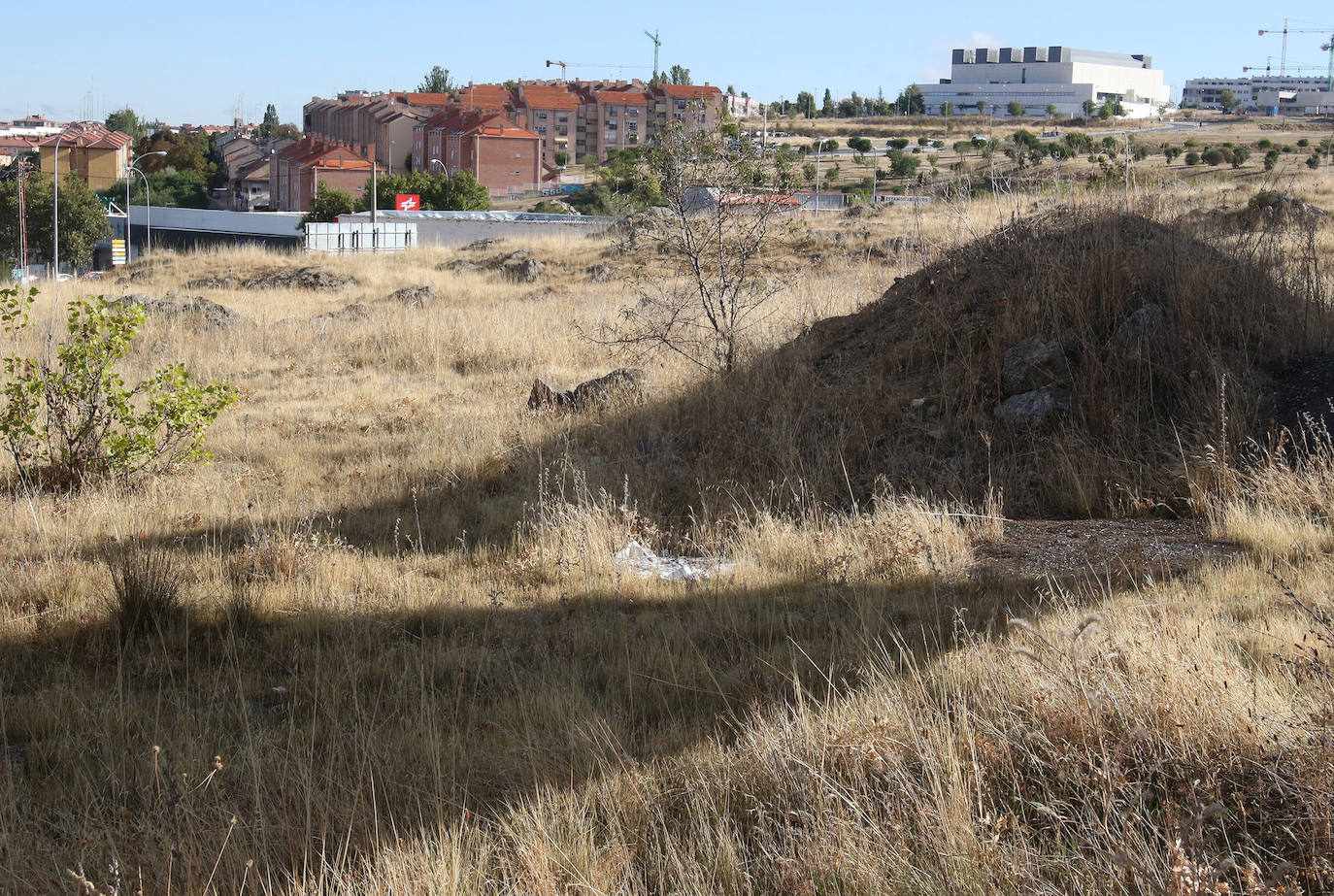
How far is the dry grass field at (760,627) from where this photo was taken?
8.79ft

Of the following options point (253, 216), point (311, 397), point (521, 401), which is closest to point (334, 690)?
point (521, 401)

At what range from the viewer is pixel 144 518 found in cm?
662

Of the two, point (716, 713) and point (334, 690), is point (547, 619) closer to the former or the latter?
point (334, 690)

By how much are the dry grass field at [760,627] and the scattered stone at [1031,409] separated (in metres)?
0.20

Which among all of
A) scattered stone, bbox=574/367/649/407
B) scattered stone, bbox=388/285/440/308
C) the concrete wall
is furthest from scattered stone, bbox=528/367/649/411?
the concrete wall

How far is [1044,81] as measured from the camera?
168375mm

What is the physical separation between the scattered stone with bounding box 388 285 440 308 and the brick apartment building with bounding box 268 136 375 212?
2269 inches

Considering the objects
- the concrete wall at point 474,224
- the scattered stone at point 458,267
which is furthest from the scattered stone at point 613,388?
the concrete wall at point 474,224

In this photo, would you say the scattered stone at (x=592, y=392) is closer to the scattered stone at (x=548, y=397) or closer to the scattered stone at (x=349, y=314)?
the scattered stone at (x=548, y=397)

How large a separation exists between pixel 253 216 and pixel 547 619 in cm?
5986

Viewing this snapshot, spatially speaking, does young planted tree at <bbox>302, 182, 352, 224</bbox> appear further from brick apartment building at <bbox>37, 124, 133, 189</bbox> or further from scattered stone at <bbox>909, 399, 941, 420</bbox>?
scattered stone at <bbox>909, 399, 941, 420</bbox>

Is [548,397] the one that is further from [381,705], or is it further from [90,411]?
[381,705]

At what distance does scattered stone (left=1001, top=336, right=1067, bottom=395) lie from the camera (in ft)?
25.2

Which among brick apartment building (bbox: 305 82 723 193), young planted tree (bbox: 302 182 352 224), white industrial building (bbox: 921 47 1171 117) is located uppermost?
white industrial building (bbox: 921 47 1171 117)
